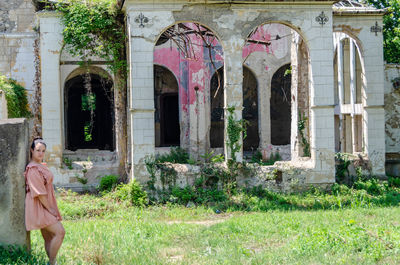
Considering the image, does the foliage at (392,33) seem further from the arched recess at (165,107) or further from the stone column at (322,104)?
the arched recess at (165,107)

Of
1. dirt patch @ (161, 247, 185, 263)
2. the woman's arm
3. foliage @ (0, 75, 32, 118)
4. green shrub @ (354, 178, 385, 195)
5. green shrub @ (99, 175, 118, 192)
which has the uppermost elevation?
foliage @ (0, 75, 32, 118)

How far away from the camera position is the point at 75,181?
41.4 ft

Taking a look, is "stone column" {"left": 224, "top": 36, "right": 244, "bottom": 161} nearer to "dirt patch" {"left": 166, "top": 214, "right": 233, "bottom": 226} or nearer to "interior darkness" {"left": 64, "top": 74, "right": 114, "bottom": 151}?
"dirt patch" {"left": 166, "top": 214, "right": 233, "bottom": 226}

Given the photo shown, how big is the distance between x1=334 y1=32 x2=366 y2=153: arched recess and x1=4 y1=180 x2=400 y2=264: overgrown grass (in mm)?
3571

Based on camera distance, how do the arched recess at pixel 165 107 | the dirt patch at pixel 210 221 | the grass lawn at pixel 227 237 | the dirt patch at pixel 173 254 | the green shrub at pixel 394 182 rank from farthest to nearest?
the arched recess at pixel 165 107 < the green shrub at pixel 394 182 < the dirt patch at pixel 210 221 < the dirt patch at pixel 173 254 < the grass lawn at pixel 227 237

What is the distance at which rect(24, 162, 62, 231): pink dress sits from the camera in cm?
563

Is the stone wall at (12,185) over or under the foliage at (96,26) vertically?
under

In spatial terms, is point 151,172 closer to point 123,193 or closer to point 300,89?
point 123,193

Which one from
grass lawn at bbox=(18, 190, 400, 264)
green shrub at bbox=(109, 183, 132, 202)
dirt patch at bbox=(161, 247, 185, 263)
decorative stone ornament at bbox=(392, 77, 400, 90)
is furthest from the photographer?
decorative stone ornament at bbox=(392, 77, 400, 90)

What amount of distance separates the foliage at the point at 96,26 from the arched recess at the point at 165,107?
23.6 ft

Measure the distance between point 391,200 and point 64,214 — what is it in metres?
7.07

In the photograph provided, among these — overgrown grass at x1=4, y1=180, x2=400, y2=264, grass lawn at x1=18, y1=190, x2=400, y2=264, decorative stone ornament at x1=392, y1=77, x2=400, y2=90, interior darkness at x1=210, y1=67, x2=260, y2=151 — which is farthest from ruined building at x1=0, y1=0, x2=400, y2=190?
interior darkness at x1=210, y1=67, x2=260, y2=151

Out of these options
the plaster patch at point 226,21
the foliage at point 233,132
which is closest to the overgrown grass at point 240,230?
the foliage at point 233,132

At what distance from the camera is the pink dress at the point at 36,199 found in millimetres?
5633
